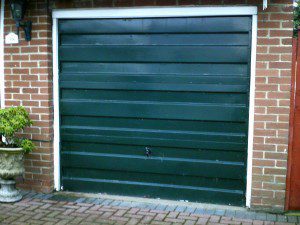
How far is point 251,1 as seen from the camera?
4.77 metres

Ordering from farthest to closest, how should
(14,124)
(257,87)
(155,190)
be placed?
(155,190) < (14,124) < (257,87)

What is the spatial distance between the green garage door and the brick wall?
198 millimetres

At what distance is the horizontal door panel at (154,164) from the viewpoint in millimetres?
5148

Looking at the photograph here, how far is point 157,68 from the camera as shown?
5.21m

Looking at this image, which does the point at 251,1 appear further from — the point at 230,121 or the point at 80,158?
the point at 80,158

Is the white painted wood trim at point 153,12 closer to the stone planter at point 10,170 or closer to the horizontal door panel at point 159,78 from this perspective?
the horizontal door panel at point 159,78

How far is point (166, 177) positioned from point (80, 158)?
1177 millimetres

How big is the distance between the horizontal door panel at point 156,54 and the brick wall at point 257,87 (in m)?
0.25

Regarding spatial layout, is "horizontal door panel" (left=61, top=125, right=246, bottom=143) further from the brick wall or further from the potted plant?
the potted plant

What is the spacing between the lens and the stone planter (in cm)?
512

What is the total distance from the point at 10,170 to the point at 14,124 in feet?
1.90

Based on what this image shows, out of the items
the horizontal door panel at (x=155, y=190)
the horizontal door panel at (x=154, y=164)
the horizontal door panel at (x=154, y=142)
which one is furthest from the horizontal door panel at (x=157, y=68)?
the horizontal door panel at (x=155, y=190)

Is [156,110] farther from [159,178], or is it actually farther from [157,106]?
[159,178]

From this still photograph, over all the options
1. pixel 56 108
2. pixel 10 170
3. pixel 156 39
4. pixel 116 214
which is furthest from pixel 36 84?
pixel 116 214
